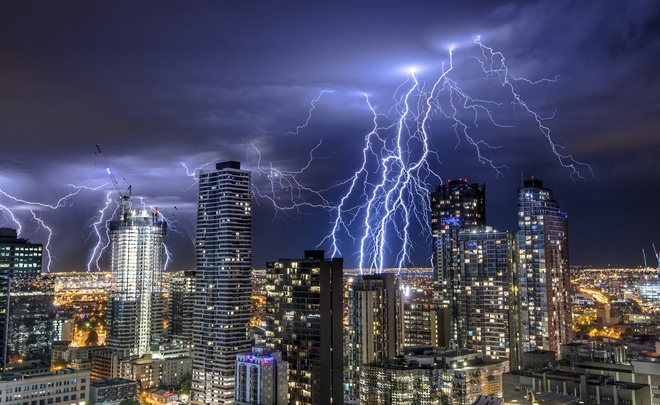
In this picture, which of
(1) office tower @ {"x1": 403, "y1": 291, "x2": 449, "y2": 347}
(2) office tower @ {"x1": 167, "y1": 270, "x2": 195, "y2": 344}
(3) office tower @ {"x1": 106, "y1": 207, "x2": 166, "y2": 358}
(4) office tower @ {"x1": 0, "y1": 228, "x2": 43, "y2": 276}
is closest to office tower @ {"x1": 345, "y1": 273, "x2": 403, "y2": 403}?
(1) office tower @ {"x1": 403, "y1": 291, "x2": 449, "y2": 347}

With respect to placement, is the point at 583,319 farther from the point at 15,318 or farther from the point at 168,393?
the point at 15,318

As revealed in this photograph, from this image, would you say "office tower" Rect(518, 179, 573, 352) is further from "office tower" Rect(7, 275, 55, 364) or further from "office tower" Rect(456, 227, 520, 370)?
"office tower" Rect(7, 275, 55, 364)

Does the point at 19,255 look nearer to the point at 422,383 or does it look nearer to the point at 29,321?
the point at 29,321

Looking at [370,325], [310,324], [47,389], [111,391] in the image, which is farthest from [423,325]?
[47,389]

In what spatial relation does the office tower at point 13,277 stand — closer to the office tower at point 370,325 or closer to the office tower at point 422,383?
the office tower at point 370,325

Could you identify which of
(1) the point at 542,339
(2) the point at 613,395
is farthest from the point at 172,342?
(2) the point at 613,395
